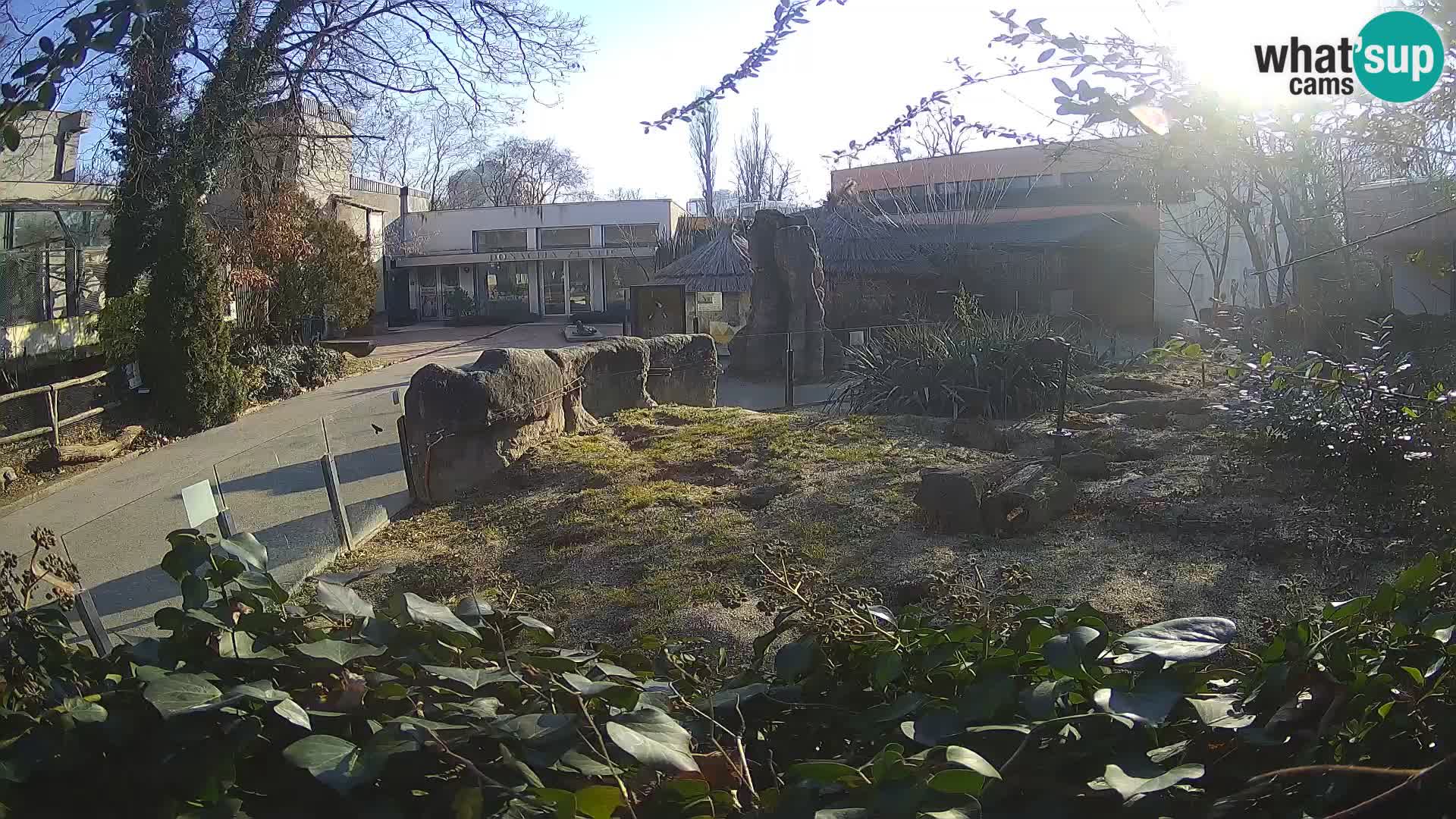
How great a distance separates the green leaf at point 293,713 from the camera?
4.14ft

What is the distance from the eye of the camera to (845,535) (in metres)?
5.44

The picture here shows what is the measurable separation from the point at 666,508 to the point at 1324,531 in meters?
3.16

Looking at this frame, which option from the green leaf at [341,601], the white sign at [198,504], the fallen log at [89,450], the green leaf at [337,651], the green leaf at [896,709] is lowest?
the fallen log at [89,450]

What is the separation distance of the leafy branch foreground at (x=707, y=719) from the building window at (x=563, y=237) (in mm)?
41187

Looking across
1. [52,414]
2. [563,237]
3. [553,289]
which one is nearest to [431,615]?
[52,414]

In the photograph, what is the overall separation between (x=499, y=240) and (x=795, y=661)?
42.5 meters

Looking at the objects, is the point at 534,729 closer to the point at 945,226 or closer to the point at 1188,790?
the point at 1188,790

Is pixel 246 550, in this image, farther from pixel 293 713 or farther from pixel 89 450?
pixel 89 450

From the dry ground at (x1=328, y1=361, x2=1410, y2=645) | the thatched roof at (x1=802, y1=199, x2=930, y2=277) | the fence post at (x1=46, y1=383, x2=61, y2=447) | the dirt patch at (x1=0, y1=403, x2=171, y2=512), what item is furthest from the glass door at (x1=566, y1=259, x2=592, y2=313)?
the dry ground at (x1=328, y1=361, x2=1410, y2=645)

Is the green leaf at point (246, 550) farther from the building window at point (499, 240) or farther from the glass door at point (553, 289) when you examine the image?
the building window at point (499, 240)

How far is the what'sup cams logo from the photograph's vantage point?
2387mm

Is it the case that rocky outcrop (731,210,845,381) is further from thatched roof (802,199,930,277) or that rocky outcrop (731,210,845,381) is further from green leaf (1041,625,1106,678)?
green leaf (1041,625,1106,678)

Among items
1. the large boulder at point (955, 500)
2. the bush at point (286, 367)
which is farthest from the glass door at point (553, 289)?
the large boulder at point (955, 500)

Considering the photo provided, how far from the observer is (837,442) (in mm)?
7785
